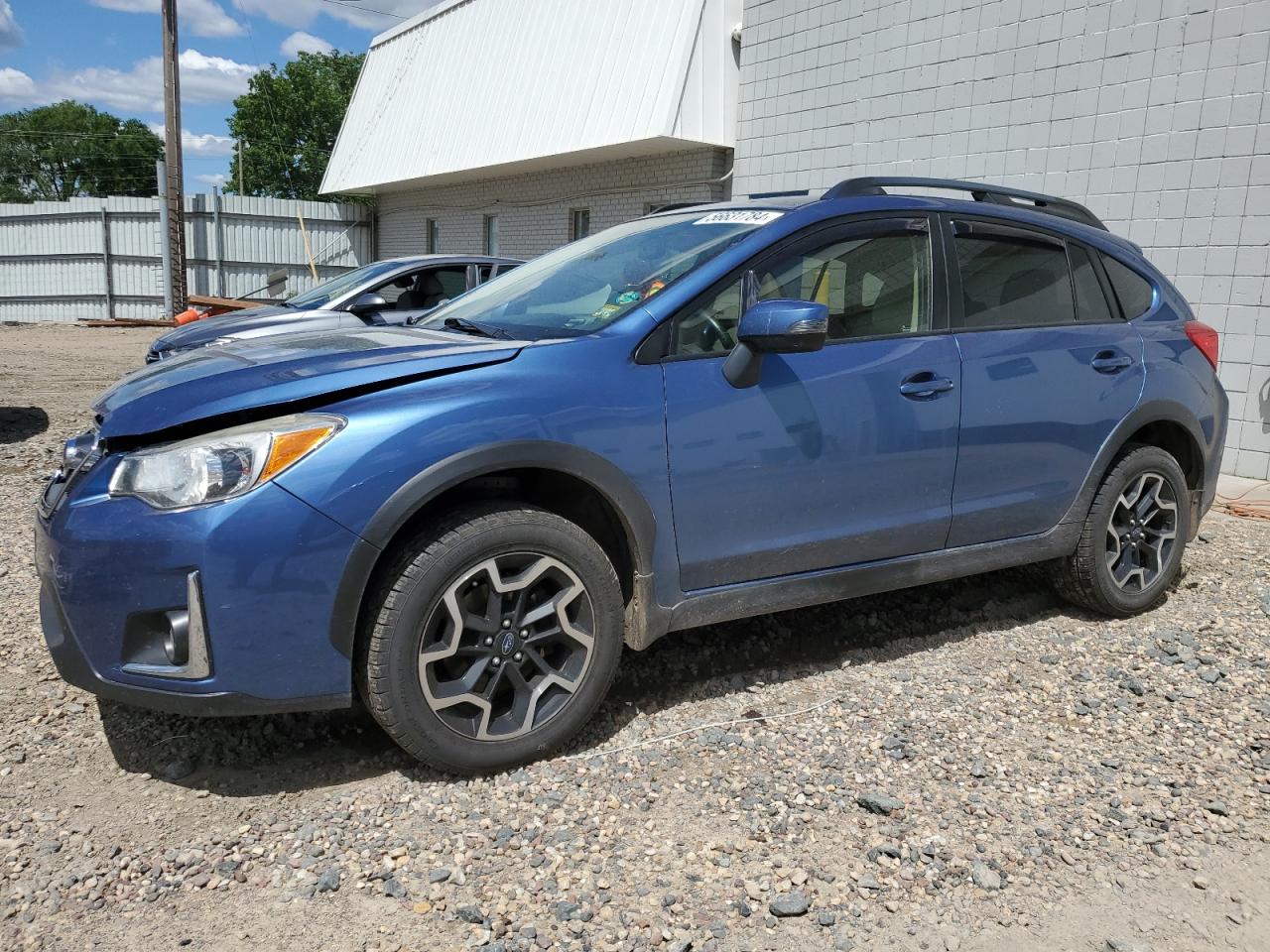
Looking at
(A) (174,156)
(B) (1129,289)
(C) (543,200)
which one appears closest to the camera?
(B) (1129,289)

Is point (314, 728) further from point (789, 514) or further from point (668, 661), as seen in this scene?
point (789, 514)

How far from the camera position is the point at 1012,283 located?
401 centimetres

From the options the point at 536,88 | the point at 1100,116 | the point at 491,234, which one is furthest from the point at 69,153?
the point at 1100,116

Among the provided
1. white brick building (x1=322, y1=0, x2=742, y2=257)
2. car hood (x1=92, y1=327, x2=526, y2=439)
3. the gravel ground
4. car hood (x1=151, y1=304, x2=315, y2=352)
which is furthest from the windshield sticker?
white brick building (x1=322, y1=0, x2=742, y2=257)

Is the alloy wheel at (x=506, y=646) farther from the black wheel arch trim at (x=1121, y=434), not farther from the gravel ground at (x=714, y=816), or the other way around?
the black wheel arch trim at (x=1121, y=434)

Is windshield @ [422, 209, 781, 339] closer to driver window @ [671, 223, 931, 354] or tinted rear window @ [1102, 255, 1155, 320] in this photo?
driver window @ [671, 223, 931, 354]

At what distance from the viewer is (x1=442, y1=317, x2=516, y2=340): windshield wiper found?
134 inches

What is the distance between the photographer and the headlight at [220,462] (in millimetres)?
2570

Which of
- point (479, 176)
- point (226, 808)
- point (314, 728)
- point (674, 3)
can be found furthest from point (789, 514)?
point (479, 176)

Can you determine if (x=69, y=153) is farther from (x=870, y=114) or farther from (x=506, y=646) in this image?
(x=506, y=646)

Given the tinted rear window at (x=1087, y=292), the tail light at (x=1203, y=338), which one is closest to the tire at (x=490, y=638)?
the tinted rear window at (x=1087, y=292)

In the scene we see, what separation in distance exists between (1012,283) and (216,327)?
6.59m

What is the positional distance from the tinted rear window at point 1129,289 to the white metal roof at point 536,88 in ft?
28.3

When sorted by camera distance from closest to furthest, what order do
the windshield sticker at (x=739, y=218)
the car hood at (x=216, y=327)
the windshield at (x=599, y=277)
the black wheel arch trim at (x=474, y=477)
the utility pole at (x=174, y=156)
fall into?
the black wheel arch trim at (x=474, y=477), the windshield at (x=599, y=277), the windshield sticker at (x=739, y=218), the car hood at (x=216, y=327), the utility pole at (x=174, y=156)
